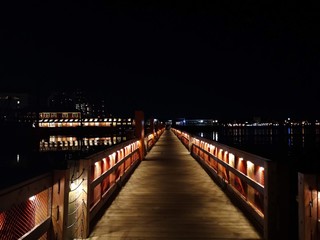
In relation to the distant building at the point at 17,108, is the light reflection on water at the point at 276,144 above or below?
below

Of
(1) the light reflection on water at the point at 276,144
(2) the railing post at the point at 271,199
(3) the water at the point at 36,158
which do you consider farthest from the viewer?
(1) the light reflection on water at the point at 276,144

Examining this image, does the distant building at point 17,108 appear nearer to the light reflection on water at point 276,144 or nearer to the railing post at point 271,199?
the light reflection on water at point 276,144

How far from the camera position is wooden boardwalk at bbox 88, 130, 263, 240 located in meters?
5.95

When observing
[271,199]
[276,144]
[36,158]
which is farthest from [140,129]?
[276,144]

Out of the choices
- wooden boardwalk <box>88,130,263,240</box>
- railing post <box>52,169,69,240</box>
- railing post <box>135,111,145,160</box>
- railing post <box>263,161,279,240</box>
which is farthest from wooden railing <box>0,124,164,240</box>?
railing post <box>135,111,145,160</box>

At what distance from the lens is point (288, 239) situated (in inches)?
209

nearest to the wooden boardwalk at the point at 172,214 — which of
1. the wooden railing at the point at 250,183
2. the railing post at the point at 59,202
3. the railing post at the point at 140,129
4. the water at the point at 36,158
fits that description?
the wooden railing at the point at 250,183

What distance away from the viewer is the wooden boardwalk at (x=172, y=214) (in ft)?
19.5

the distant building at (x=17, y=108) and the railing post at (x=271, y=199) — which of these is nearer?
the railing post at (x=271, y=199)

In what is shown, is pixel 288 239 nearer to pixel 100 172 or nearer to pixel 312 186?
pixel 312 186

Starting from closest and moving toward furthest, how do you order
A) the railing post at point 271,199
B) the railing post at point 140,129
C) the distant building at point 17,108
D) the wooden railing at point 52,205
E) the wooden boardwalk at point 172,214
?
the wooden railing at point 52,205 < the railing post at point 271,199 < the wooden boardwalk at point 172,214 < the railing post at point 140,129 < the distant building at point 17,108

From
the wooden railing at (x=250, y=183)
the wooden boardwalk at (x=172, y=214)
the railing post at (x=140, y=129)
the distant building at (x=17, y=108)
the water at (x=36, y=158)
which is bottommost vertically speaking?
the water at (x=36, y=158)

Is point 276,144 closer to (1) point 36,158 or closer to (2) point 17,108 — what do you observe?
(1) point 36,158

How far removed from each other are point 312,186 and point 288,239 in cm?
141
